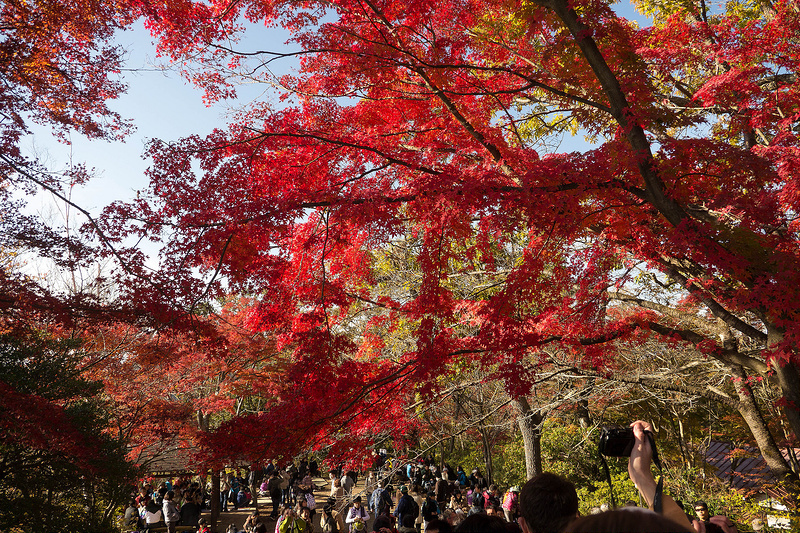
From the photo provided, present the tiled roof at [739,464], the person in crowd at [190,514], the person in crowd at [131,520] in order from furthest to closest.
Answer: the tiled roof at [739,464] < the person in crowd at [131,520] < the person in crowd at [190,514]

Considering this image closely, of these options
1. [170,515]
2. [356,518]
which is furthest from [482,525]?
[170,515]

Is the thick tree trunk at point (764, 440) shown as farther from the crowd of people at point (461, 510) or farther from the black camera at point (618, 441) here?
the black camera at point (618, 441)

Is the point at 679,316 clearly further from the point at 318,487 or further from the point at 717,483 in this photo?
the point at 318,487

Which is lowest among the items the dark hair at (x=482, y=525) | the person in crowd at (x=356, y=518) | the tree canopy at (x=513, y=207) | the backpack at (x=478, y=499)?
the backpack at (x=478, y=499)

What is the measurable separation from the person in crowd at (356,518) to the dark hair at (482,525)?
7.16m

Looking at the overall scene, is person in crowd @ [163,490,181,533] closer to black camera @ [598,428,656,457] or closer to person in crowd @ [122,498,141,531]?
person in crowd @ [122,498,141,531]

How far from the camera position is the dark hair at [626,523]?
100 centimetres

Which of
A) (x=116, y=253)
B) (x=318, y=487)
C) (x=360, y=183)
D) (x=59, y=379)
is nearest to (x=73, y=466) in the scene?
(x=59, y=379)

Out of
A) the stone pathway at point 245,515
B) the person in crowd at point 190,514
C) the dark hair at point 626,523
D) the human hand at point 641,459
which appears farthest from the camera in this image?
the stone pathway at point 245,515

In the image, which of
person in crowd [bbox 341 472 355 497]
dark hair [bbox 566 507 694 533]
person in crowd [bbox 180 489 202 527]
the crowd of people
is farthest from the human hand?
person in crowd [bbox 341 472 355 497]

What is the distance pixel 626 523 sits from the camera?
40.1 inches

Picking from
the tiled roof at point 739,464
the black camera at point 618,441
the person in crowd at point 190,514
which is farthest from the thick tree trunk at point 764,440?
the person in crowd at point 190,514

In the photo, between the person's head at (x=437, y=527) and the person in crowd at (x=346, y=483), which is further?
the person in crowd at (x=346, y=483)

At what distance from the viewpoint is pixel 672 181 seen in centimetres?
556
